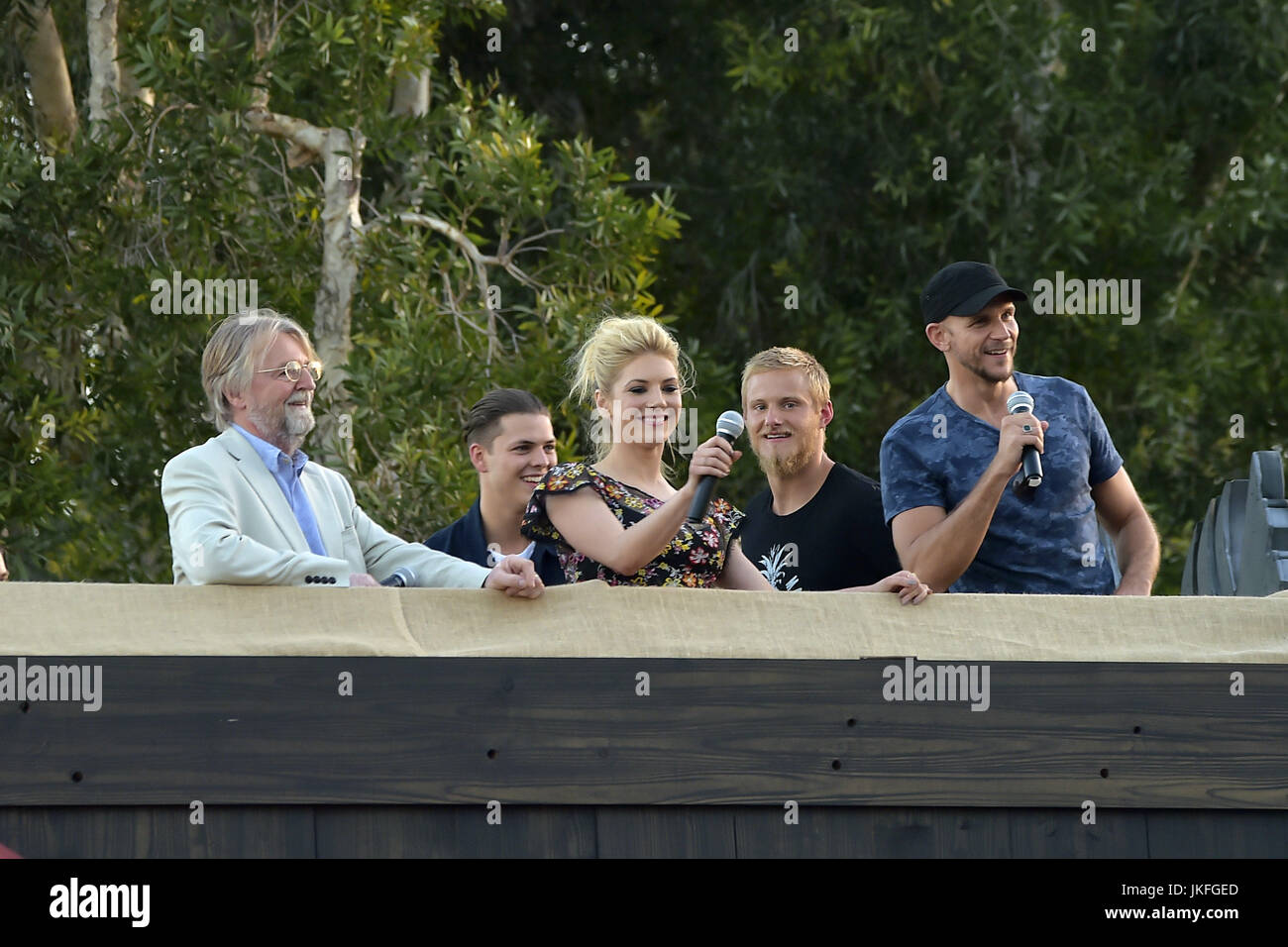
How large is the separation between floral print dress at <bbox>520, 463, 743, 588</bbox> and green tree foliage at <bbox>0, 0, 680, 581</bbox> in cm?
397

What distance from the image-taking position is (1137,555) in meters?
4.29

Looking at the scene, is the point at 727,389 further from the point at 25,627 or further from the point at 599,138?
the point at 25,627

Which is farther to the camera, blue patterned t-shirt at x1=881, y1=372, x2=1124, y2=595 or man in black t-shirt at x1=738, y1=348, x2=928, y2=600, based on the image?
man in black t-shirt at x1=738, y1=348, x2=928, y2=600

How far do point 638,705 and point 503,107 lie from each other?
5.95 metres

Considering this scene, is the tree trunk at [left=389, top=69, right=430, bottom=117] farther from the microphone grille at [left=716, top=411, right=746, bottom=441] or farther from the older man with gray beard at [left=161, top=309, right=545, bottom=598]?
the microphone grille at [left=716, top=411, right=746, bottom=441]

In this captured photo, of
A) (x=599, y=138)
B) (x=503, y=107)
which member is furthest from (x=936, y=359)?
(x=503, y=107)

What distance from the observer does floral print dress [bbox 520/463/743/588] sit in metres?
3.74

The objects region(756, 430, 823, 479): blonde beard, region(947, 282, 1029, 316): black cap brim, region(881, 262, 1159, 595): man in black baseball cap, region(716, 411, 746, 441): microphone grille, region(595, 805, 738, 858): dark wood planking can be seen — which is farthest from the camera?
region(756, 430, 823, 479): blonde beard

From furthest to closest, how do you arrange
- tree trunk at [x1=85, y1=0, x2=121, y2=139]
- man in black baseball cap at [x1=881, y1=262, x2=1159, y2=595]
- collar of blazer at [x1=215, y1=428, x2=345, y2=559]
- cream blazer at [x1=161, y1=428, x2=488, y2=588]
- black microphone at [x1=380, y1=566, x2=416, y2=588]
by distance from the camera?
tree trunk at [x1=85, y1=0, x2=121, y2=139] → man in black baseball cap at [x1=881, y1=262, x2=1159, y2=595] → black microphone at [x1=380, y1=566, x2=416, y2=588] → collar of blazer at [x1=215, y1=428, x2=345, y2=559] → cream blazer at [x1=161, y1=428, x2=488, y2=588]

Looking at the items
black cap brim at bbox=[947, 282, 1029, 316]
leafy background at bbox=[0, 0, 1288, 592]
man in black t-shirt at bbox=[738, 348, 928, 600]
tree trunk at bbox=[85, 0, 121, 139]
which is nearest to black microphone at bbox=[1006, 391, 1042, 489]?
black cap brim at bbox=[947, 282, 1029, 316]

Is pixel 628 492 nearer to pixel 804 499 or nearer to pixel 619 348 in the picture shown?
pixel 619 348

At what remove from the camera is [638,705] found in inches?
122

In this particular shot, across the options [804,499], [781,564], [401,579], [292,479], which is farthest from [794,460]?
[292,479]

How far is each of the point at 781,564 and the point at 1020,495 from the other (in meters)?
0.62
